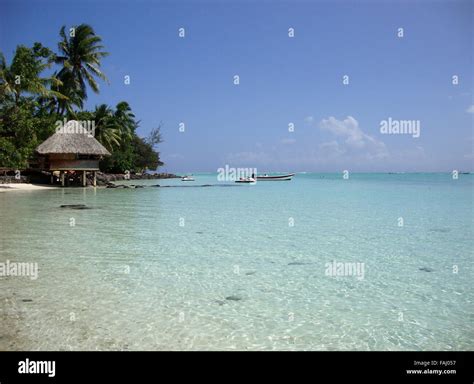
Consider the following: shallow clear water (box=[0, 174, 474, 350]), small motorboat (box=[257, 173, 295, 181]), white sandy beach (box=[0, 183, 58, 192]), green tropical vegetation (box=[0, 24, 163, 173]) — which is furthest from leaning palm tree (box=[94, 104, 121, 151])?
shallow clear water (box=[0, 174, 474, 350])

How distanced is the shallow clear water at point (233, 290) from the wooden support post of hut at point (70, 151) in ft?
58.8

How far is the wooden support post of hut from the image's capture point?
26484 mm

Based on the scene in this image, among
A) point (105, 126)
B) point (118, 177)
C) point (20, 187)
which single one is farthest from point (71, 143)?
point (118, 177)

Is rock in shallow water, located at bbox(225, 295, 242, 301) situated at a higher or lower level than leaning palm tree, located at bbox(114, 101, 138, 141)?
lower

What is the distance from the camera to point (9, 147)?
811 inches

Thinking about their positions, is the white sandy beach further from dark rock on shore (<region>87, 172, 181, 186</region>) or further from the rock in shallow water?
the rock in shallow water

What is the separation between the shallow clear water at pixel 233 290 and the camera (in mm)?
3682

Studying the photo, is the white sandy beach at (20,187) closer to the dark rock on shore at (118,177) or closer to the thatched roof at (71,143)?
the thatched roof at (71,143)

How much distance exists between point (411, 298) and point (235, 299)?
225 cm

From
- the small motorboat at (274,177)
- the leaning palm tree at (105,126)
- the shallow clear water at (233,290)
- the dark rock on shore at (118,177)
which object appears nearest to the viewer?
the shallow clear water at (233,290)

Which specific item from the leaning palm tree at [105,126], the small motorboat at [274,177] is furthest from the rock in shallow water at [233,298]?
the small motorboat at [274,177]

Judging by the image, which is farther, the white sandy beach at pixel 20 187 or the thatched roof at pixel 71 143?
the thatched roof at pixel 71 143

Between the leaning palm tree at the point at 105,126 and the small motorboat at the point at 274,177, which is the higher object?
the leaning palm tree at the point at 105,126

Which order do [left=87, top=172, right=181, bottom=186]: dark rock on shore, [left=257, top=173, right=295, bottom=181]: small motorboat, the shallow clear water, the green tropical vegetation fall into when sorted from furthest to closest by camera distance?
[left=257, top=173, right=295, bottom=181]: small motorboat < [left=87, top=172, right=181, bottom=186]: dark rock on shore < the green tropical vegetation < the shallow clear water
